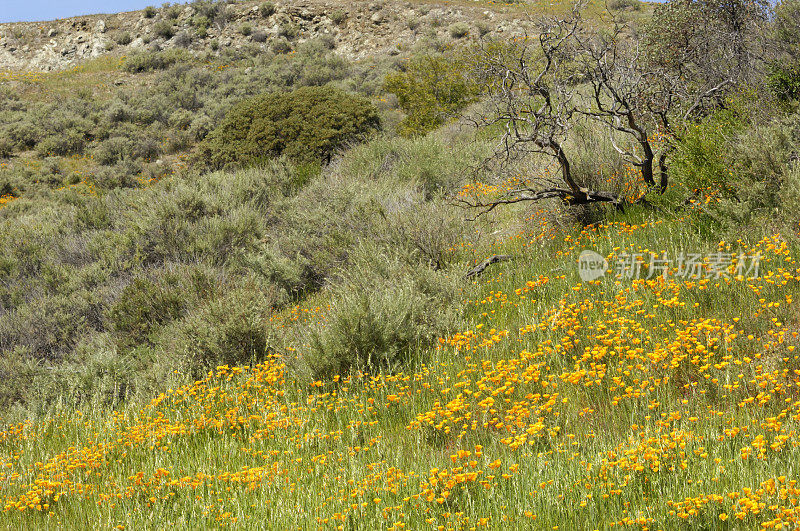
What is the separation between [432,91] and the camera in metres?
21.2

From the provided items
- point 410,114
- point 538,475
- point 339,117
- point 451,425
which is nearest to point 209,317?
point 451,425

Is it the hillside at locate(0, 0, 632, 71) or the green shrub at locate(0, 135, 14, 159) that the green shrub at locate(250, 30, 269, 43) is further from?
the green shrub at locate(0, 135, 14, 159)

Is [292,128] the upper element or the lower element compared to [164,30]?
lower


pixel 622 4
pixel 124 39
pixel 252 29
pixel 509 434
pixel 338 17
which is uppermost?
pixel 124 39

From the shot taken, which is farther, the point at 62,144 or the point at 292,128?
the point at 62,144

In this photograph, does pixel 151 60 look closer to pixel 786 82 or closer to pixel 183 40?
pixel 183 40

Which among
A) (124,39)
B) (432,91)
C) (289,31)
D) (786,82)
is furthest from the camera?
(124,39)

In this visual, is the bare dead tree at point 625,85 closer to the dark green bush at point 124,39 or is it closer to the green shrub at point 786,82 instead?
the green shrub at point 786,82

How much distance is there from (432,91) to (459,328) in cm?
1720

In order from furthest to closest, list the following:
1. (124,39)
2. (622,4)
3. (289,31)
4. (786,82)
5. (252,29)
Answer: (124,39)
(252,29)
(289,31)
(622,4)
(786,82)

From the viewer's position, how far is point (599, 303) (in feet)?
16.9

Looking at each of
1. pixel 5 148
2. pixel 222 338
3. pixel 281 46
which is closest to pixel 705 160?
pixel 222 338

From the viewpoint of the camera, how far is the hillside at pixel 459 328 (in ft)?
9.66

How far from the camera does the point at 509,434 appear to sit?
3.58 m
